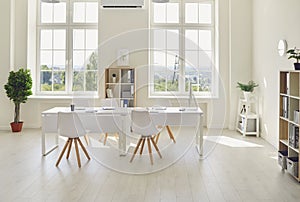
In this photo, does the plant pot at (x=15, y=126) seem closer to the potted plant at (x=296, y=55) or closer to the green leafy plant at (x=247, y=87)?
the green leafy plant at (x=247, y=87)

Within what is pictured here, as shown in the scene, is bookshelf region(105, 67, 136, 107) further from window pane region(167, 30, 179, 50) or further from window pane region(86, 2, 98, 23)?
window pane region(86, 2, 98, 23)

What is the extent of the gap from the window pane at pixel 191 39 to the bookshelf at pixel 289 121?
13.3ft

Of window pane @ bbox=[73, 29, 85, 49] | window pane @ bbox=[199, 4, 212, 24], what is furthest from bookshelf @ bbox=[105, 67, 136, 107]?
window pane @ bbox=[199, 4, 212, 24]

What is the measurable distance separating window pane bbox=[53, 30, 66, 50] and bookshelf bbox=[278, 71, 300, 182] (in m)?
5.59

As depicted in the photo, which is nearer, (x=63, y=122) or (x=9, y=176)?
(x=9, y=176)

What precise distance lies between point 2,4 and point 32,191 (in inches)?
217

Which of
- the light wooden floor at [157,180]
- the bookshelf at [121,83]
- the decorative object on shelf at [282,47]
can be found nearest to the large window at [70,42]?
the bookshelf at [121,83]

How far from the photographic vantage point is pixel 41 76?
880 centimetres

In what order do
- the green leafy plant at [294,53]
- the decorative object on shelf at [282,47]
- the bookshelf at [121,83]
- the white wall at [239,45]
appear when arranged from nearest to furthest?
the green leafy plant at [294,53] → the decorative object on shelf at [282,47] → the white wall at [239,45] → the bookshelf at [121,83]

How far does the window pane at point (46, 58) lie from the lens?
8773 mm

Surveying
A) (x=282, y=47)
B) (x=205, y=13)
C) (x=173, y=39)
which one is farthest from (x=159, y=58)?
(x=282, y=47)

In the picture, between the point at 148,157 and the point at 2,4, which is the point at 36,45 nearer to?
the point at 2,4

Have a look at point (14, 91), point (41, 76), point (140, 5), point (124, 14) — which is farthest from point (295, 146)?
point (41, 76)

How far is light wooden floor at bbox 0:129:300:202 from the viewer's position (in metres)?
3.80
